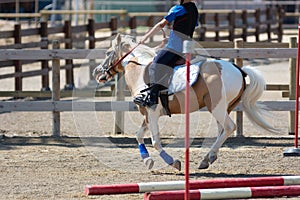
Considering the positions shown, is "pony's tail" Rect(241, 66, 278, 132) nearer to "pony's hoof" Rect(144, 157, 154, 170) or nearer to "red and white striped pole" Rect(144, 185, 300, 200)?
"pony's hoof" Rect(144, 157, 154, 170)

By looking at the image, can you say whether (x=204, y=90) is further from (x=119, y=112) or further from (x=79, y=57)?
(x=119, y=112)

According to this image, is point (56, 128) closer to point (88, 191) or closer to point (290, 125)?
A: point (290, 125)

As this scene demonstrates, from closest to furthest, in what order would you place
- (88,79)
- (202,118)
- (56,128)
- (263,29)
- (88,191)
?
(88,191) < (56,128) < (202,118) < (88,79) < (263,29)

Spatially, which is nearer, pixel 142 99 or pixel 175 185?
pixel 175 185

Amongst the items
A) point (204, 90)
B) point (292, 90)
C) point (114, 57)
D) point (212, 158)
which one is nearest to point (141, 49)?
point (114, 57)

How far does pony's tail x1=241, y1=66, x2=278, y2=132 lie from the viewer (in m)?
9.17

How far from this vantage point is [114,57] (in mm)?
9500

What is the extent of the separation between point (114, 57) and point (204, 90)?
1.28m

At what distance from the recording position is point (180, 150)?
34.9ft

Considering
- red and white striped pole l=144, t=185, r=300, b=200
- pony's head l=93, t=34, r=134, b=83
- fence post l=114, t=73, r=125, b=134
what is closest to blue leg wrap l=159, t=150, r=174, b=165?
Result: pony's head l=93, t=34, r=134, b=83

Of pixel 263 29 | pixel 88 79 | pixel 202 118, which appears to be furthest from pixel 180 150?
pixel 263 29

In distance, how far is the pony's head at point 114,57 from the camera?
9.45m

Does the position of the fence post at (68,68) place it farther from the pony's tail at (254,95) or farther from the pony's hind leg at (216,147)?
the pony's hind leg at (216,147)

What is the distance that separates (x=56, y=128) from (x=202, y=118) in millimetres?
3135
